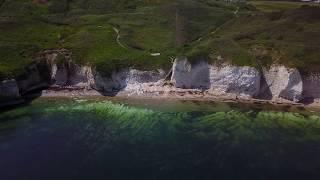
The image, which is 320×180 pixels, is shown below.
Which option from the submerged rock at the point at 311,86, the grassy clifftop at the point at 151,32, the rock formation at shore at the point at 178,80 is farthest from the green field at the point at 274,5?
the submerged rock at the point at 311,86

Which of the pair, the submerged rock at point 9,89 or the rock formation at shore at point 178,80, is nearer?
the rock formation at shore at point 178,80

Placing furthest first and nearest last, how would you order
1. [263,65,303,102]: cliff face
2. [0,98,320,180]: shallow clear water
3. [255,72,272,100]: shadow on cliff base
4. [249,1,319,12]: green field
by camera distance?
[249,1,319,12]: green field, [255,72,272,100]: shadow on cliff base, [263,65,303,102]: cliff face, [0,98,320,180]: shallow clear water

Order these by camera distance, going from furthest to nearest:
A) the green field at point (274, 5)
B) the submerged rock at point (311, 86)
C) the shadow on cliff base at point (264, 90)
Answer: the green field at point (274, 5), the shadow on cliff base at point (264, 90), the submerged rock at point (311, 86)

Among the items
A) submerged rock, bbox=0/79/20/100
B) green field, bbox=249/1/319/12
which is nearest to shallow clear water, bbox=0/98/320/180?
submerged rock, bbox=0/79/20/100

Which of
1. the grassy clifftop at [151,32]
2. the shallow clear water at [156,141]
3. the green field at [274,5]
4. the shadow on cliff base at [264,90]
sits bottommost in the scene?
the shallow clear water at [156,141]

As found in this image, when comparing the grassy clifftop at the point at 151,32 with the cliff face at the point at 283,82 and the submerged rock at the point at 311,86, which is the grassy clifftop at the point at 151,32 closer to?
the cliff face at the point at 283,82

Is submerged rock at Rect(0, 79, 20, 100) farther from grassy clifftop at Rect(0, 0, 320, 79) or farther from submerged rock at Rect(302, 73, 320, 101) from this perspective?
submerged rock at Rect(302, 73, 320, 101)
